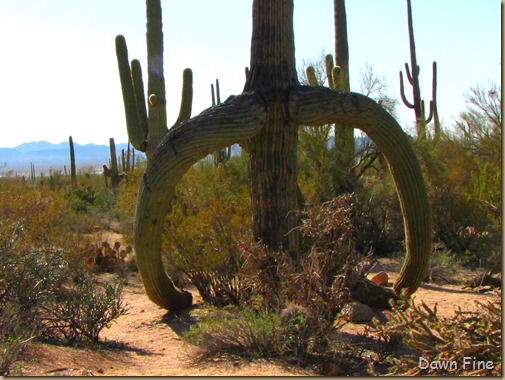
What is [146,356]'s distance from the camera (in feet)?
22.6

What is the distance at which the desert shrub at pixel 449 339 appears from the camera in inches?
200

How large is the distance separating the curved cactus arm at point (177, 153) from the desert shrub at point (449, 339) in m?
2.64

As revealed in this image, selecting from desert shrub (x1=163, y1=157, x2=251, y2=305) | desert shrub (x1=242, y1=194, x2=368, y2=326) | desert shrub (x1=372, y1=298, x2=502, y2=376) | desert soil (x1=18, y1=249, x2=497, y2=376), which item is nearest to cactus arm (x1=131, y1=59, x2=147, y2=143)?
desert shrub (x1=163, y1=157, x2=251, y2=305)

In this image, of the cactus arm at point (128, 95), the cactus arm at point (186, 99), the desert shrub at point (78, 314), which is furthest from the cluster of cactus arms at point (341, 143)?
the desert shrub at point (78, 314)

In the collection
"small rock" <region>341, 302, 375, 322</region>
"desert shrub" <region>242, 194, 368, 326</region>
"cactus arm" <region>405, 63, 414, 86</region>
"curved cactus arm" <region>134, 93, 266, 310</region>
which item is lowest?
"small rock" <region>341, 302, 375, 322</region>

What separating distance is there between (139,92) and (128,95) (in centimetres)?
40

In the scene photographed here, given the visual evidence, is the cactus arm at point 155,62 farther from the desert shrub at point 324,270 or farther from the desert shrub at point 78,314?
the desert shrub at point 324,270

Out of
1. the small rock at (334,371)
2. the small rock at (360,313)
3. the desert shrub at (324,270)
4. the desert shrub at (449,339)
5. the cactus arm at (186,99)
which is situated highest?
the cactus arm at (186,99)

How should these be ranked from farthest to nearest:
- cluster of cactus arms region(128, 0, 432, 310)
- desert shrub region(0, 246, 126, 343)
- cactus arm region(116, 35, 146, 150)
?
cactus arm region(116, 35, 146, 150)
cluster of cactus arms region(128, 0, 432, 310)
desert shrub region(0, 246, 126, 343)

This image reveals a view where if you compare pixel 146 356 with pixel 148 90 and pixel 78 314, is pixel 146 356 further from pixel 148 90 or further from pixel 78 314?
pixel 148 90

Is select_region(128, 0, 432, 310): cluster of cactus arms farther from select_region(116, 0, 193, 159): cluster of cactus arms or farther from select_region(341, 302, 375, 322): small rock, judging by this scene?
select_region(116, 0, 193, 159): cluster of cactus arms

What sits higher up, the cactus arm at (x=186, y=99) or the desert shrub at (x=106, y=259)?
the cactus arm at (x=186, y=99)

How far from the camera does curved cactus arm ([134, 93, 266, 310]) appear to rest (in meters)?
7.27

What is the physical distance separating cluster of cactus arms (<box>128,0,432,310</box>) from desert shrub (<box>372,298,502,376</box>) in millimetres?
2055
